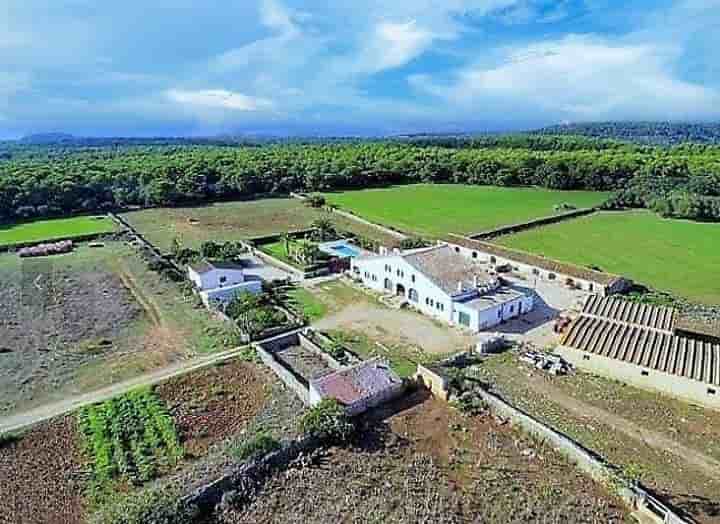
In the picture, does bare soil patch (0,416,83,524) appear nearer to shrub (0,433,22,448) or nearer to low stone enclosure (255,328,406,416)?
shrub (0,433,22,448)

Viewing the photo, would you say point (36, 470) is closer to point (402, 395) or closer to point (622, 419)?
point (402, 395)

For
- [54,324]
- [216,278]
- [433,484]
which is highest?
[216,278]

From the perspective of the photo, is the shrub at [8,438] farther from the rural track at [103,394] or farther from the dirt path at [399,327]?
the dirt path at [399,327]

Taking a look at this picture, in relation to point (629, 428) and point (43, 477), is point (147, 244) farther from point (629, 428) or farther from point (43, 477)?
point (629, 428)

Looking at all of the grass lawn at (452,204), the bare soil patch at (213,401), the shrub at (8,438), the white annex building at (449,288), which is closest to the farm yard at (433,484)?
the bare soil patch at (213,401)

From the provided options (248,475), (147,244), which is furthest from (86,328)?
(147,244)
